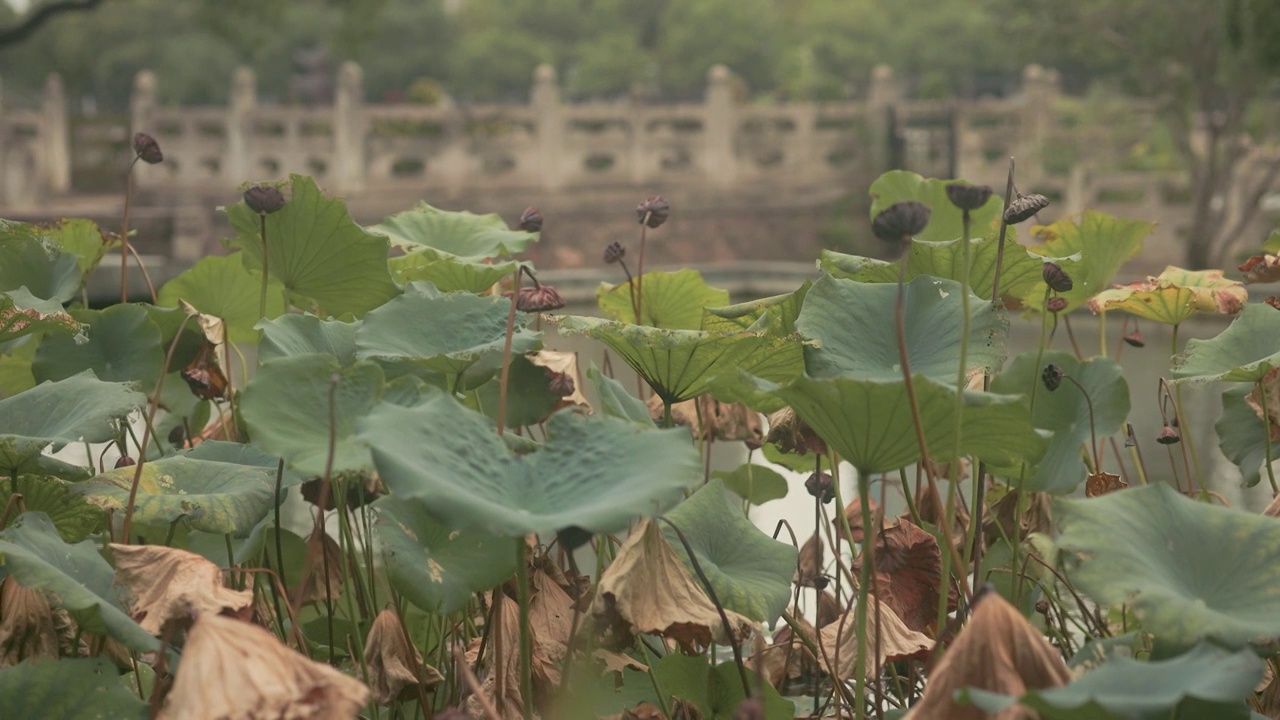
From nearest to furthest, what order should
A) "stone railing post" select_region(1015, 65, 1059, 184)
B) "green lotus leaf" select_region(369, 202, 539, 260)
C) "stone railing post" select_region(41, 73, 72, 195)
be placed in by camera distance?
"green lotus leaf" select_region(369, 202, 539, 260)
"stone railing post" select_region(1015, 65, 1059, 184)
"stone railing post" select_region(41, 73, 72, 195)

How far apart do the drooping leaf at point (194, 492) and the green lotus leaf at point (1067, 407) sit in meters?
0.55

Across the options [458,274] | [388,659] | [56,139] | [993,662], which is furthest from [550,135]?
[993,662]

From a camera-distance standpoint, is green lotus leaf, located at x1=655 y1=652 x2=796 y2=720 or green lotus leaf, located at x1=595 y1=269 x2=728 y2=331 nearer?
green lotus leaf, located at x1=655 y1=652 x2=796 y2=720

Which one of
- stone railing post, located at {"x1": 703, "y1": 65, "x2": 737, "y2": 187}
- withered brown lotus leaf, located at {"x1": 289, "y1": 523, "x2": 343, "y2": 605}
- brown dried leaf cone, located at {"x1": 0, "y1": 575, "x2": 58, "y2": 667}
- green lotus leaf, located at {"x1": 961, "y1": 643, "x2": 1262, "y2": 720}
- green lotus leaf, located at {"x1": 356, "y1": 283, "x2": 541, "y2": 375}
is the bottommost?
withered brown lotus leaf, located at {"x1": 289, "y1": 523, "x2": 343, "y2": 605}

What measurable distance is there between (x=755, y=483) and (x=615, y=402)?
60cm

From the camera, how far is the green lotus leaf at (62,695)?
807 millimetres

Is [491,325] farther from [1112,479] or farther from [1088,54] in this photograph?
[1088,54]

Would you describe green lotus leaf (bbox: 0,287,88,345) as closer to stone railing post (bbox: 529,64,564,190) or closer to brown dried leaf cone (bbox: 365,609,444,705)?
brown dried leaf cone (bbox: 365,609,444,705)

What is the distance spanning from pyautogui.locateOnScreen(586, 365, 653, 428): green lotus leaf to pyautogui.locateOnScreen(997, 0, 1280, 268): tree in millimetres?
8665

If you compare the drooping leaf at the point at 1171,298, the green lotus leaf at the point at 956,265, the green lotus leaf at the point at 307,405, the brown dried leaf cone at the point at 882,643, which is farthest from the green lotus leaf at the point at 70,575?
the drooping leaf at the point at 1171,298

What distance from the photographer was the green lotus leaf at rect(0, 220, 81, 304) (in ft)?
4.25

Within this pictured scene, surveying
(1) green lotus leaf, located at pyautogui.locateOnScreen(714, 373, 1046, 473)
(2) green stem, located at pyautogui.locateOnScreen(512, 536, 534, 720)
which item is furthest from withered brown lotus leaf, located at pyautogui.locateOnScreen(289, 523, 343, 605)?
(1) green lotus leaf, located at pyautogui.locateOnScreen(714, 373, 1046, 473)

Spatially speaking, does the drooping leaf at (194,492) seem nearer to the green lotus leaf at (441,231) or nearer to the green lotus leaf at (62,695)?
the green lotus leaf at (62,695)

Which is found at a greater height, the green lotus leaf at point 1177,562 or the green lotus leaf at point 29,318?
the green lotus leaf at point 29,318
